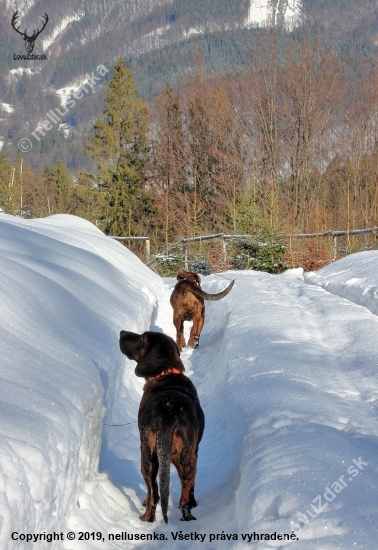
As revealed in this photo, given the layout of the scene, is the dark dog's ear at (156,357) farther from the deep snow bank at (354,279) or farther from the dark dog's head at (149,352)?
the deep snow bank at (354,279)

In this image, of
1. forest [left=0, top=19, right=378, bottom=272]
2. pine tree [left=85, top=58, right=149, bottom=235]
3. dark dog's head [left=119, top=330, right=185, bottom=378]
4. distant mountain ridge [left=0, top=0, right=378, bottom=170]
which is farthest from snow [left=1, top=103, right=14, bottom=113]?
dark dog's head [left=119, top=330, right=185, bottom=378]

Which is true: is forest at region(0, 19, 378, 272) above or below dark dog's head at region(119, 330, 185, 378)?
above

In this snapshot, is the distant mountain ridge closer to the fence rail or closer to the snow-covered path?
the fence rail

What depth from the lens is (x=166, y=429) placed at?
10.3 feet

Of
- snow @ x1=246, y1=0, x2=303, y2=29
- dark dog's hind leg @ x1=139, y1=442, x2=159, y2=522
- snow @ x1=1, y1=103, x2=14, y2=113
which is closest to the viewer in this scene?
dark dog's hind leg @ x1=139, y1=442, x2=159, y2=522

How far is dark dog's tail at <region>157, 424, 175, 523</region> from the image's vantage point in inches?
120

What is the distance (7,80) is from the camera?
643 feet

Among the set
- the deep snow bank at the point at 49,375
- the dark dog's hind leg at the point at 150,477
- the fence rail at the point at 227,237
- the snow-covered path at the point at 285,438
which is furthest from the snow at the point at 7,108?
the dark dog's hind leg at the point at 150,477

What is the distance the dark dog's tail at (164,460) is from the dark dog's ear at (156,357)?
0.64 m

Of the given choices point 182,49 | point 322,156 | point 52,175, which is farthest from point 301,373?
point 182,49

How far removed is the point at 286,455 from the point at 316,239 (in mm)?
15478

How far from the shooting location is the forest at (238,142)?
27516 millimetres

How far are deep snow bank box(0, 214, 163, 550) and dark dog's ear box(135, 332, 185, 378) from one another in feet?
1.46

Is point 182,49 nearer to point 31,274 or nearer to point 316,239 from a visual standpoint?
point 316,239
